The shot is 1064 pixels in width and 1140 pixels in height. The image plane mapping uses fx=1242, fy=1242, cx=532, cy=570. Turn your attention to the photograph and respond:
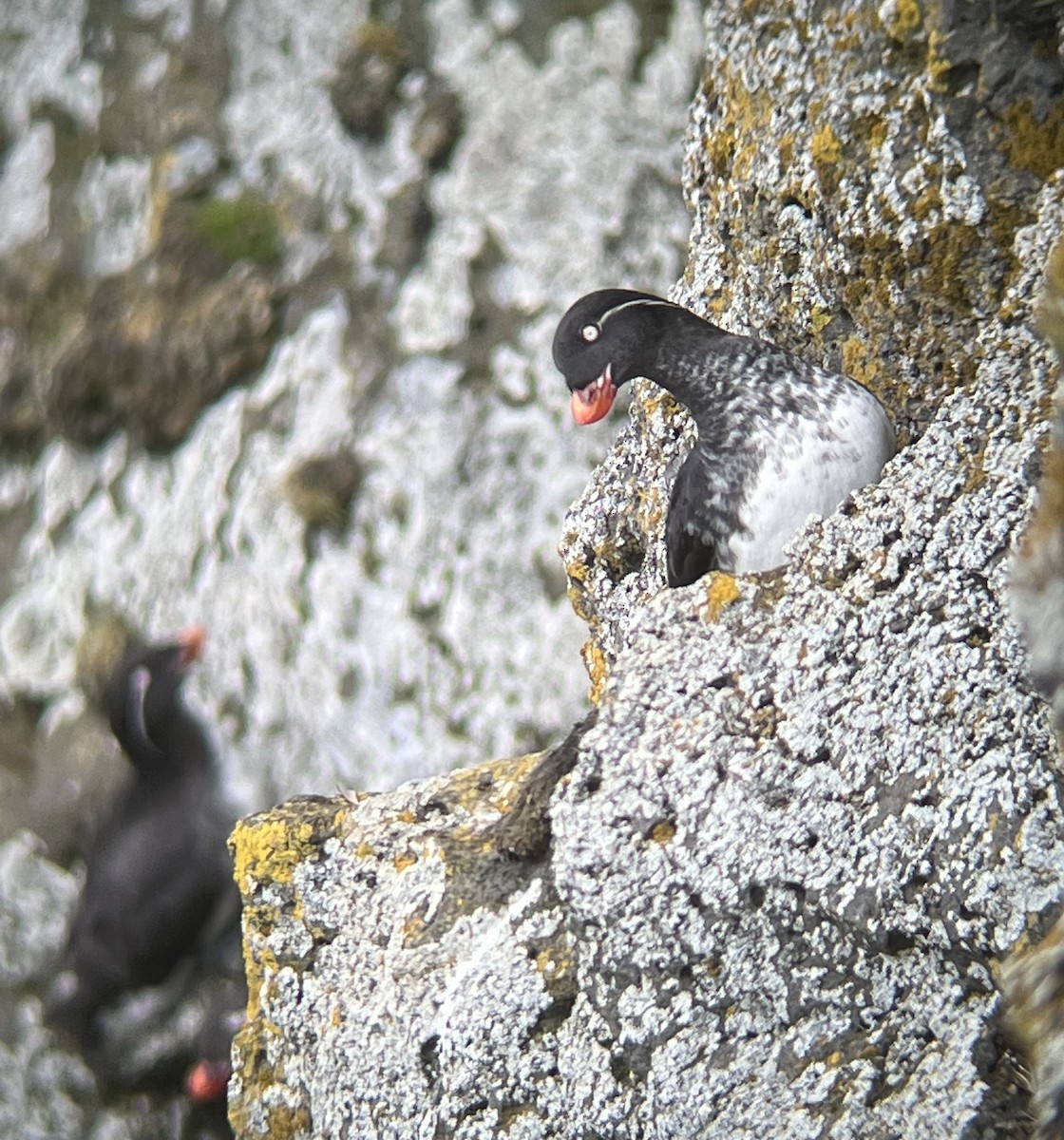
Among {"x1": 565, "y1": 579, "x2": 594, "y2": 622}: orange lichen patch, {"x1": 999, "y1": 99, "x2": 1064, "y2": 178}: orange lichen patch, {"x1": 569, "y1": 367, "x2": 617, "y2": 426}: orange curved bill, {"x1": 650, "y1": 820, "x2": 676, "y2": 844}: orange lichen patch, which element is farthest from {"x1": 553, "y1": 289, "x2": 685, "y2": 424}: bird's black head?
{"x1": 650, "y1": 820, "x2": 676, "y2": 844}: orange lichen patch

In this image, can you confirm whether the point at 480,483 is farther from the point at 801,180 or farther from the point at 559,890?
the point at 559,890

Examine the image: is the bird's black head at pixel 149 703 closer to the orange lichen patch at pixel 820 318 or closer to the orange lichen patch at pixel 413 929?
the orange lichen patch at pixel 413 929

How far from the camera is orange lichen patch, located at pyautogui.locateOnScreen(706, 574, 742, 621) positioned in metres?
2.45

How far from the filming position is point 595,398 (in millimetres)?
2781

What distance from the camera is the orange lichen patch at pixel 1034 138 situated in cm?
246

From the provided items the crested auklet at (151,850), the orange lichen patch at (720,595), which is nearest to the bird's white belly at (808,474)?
the orange lichen patch at (720,595)

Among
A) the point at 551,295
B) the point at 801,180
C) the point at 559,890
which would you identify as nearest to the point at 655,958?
the point at 559,890

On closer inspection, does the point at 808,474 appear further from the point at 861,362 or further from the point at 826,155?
the point at 826,155

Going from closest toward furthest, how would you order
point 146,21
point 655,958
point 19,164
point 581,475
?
point 655,958
point 581,475
point 146,21
point 19,164

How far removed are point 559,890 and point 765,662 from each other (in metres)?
0.61

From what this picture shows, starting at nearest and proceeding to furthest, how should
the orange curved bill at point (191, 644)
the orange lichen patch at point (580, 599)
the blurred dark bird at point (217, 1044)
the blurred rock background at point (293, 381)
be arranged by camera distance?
1. the orange lichen patch at point (580, 599)
2. the blurred dark bird at point (217, 1044)
3. the blurred rock background at point (293, 381)
4. the orange curved bill at point (191, 644)

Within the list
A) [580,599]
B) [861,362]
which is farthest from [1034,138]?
[580,599]

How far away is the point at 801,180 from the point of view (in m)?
2.82

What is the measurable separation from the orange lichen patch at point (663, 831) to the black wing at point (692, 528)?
58cm
